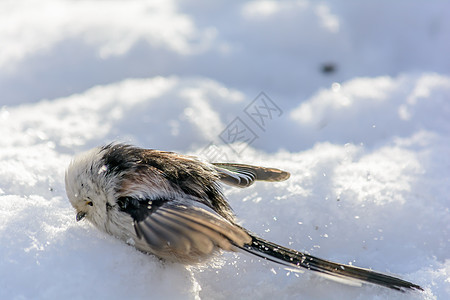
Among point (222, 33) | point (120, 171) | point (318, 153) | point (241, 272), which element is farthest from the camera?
point (222, 33)

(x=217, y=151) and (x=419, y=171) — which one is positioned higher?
(x=419, y=171)

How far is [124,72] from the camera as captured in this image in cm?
500

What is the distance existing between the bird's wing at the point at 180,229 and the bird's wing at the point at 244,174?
587 millimetres

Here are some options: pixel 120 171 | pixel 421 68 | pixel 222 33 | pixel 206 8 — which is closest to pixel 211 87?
pixel 222 33

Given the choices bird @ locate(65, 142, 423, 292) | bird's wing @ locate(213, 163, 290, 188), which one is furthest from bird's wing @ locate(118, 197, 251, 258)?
bird's wing @ locate(213, 163, 290, 188)

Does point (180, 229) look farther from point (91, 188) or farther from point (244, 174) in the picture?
point (244, 174)

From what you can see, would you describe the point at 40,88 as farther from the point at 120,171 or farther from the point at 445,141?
the point at 445,141

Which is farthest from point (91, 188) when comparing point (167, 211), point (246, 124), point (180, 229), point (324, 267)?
point (246, 124)

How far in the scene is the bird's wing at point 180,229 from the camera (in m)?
2.24

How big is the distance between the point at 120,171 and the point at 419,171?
2.20 meters

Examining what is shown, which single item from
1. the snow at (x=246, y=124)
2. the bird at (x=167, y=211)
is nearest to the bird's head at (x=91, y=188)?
the bird at (x=167, y=211)

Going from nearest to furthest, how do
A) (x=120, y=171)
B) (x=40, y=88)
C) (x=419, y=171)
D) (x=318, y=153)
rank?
(x=120, y=171), (x=419, y=171), (x=318, y=153), (x=40, y=88)

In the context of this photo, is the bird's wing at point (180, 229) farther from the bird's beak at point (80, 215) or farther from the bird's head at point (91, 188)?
the bird's beak at point (80, 215)

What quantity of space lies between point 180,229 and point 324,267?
768mm
